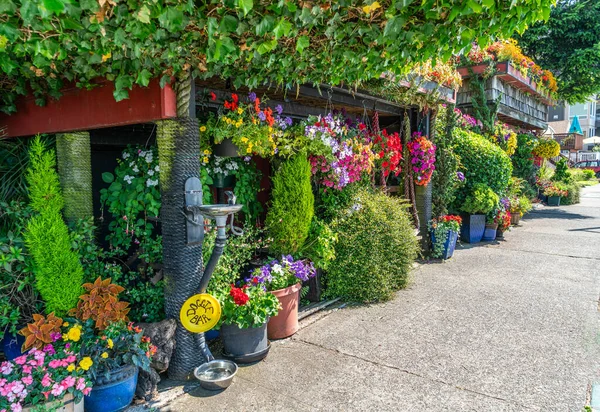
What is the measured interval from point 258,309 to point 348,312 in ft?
4.51

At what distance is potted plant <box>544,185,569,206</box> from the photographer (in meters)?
13.5

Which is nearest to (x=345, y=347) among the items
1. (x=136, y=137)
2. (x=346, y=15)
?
(x=346, y=15)

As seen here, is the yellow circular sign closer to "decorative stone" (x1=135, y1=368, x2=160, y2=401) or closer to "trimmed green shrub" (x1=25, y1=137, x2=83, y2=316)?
"decorative stone" (x1=135, y1=368, x2=160, y2=401)

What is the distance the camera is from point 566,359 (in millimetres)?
3209

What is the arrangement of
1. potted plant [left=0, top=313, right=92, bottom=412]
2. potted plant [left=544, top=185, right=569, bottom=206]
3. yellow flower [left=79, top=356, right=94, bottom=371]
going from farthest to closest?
potted plant [left=544, top=185, right=569, bottom=206]
yellow flower [left=79, top=356, right=94, bottom=371]
potted plant [left=0, top=313, right=92, bottom=412]

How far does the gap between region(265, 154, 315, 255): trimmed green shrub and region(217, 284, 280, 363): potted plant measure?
2.40 feet

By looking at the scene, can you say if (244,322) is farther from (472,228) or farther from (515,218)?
(515,218)

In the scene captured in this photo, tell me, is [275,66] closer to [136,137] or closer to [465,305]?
[136,137]

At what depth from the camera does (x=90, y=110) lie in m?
3.06

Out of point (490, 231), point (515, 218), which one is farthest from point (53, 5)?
point (515, 218)

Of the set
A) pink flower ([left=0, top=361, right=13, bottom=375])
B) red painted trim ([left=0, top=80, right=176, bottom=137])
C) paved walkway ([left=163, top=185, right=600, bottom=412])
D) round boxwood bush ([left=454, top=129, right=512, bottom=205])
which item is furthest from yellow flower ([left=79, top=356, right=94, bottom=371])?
round boxwood bush ([left=454, top=129, right=512, bottom=205])

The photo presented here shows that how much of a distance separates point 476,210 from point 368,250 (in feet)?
12.4

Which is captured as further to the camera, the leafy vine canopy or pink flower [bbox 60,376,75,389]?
pink flower [bbox 60,376,75,389]

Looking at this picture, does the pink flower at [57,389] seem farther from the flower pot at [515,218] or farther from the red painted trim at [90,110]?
the flower pot at [515,218]
